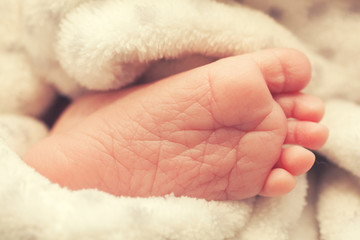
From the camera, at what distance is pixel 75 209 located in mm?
463

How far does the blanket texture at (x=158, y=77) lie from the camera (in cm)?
47

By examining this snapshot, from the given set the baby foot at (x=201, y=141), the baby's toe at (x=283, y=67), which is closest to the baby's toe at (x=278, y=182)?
the baby foot at (x=201, y=141)

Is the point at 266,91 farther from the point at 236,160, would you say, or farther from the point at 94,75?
the point at 94,75

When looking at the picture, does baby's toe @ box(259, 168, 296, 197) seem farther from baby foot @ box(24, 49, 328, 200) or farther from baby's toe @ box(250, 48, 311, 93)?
baby's toe @ box(250, 48, 311, 93)

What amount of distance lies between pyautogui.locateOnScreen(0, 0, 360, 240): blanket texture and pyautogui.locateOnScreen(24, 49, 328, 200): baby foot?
0.04m

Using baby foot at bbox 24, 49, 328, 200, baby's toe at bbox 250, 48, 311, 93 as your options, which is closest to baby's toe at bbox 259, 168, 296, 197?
baby foot at bbox 24, 49, 328, 200

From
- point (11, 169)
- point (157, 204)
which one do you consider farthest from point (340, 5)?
point (11, 169)

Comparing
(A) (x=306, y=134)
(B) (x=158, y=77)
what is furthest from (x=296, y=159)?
(B) (x=158, y=77)

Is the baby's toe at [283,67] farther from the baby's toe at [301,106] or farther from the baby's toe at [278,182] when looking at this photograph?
the baby's toe at [278,182]

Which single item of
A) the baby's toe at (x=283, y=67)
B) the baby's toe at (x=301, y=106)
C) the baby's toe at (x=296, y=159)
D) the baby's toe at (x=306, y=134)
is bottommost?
the baby's toe at (x=296, y=159)

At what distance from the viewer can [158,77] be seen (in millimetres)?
604

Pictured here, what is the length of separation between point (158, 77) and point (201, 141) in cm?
15

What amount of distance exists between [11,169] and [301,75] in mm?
439

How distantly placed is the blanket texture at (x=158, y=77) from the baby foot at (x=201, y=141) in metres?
0.04
